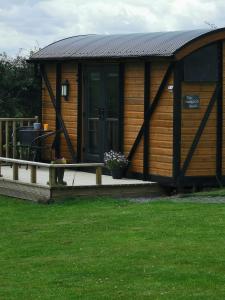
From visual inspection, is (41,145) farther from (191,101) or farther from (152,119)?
(191,101)

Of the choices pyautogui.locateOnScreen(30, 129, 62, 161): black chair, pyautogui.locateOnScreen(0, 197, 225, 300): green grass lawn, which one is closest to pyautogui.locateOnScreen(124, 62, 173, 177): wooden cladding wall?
pyautogui.locateOnScreen(0, 197, 225, 300): green grass lawn

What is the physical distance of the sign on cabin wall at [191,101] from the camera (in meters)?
18.1

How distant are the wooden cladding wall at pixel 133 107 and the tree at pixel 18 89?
7.40 m

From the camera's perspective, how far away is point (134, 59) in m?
18.9

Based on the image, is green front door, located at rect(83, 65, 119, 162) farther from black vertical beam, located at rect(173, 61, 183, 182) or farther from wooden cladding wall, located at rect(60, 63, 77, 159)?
black vertical beam, located at rect(173, 61, 183, 182)

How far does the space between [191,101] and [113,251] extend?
6.52 metres

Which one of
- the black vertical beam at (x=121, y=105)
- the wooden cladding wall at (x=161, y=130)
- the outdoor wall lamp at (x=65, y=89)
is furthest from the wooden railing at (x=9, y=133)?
the wooden cladding wall at (x=161, y=130)

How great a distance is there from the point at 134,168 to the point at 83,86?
284 centimetres

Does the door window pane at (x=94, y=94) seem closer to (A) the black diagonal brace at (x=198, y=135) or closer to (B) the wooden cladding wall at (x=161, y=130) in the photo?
(B) the wooden cladding wall at (x=161, y=130)

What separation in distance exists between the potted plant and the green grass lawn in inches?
85.5

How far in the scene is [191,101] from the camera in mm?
18172

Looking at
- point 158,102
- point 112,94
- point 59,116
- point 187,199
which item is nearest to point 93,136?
point 112,94

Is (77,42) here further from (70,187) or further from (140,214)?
(140,214)

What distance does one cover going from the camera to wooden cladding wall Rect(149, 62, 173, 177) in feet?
59.9
